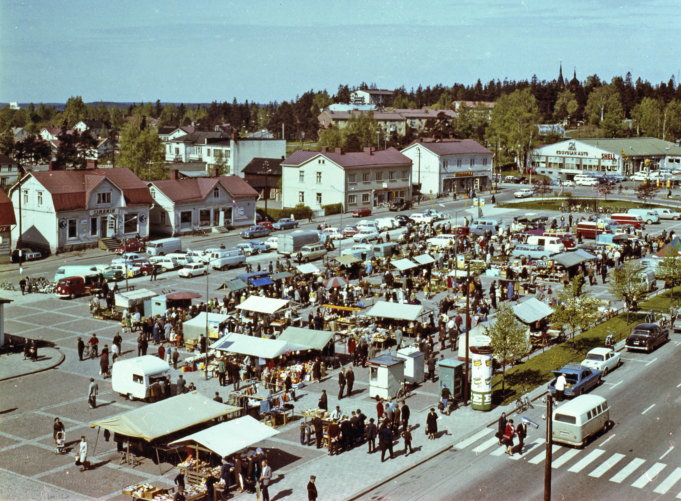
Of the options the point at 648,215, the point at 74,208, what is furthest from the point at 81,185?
the point at 648,215

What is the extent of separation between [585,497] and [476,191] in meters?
85.5

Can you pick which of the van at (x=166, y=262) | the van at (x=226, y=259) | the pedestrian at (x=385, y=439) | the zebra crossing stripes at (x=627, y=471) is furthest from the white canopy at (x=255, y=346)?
the van at (x=166, y=262)

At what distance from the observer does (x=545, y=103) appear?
632 ft

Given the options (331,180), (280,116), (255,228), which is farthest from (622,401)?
(280,116)

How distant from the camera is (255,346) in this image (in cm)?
3531

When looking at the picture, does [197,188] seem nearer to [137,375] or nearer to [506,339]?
[137,375]

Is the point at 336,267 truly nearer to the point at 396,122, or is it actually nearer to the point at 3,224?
the point at 3,224

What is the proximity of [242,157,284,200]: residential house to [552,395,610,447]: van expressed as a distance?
259 feet

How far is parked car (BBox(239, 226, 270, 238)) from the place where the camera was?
73812 mm

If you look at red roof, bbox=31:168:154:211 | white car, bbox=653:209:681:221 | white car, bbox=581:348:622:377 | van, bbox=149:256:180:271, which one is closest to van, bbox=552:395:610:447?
white car, bbox=581:348:622:377

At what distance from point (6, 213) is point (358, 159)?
140ft

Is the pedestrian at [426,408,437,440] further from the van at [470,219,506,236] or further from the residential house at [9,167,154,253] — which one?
the residential house at [9,167,154,253]

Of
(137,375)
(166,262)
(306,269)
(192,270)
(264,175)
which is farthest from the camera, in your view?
(264,175)

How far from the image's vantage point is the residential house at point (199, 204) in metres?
75.4
